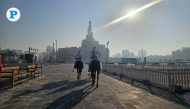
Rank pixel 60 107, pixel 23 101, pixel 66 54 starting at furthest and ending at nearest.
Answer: pixel 66 54 < pixel 23 101 < pixel 60 107

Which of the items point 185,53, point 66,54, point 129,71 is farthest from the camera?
point 185,53

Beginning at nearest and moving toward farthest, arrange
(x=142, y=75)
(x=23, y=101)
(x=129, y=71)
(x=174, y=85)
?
(x=23, y=101), (x=174, y=85), (x=142, y=75), (x=129, y=71)

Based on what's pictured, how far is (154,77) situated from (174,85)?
1701 mm

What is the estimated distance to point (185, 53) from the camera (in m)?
177

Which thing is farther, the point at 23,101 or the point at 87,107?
the point at 23,101

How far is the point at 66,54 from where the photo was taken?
490ft

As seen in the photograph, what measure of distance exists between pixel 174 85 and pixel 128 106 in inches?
146

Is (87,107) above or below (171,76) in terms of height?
below

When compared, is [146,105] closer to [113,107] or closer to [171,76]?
[113,107]

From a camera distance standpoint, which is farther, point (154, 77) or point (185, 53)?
point (185, 53)

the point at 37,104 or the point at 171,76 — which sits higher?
the point at 171,76

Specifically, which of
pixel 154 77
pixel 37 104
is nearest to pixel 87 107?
pixel 37 104

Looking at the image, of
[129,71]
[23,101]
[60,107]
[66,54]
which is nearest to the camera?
[60,107]

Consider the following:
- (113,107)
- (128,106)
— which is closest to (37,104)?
(113,107)
